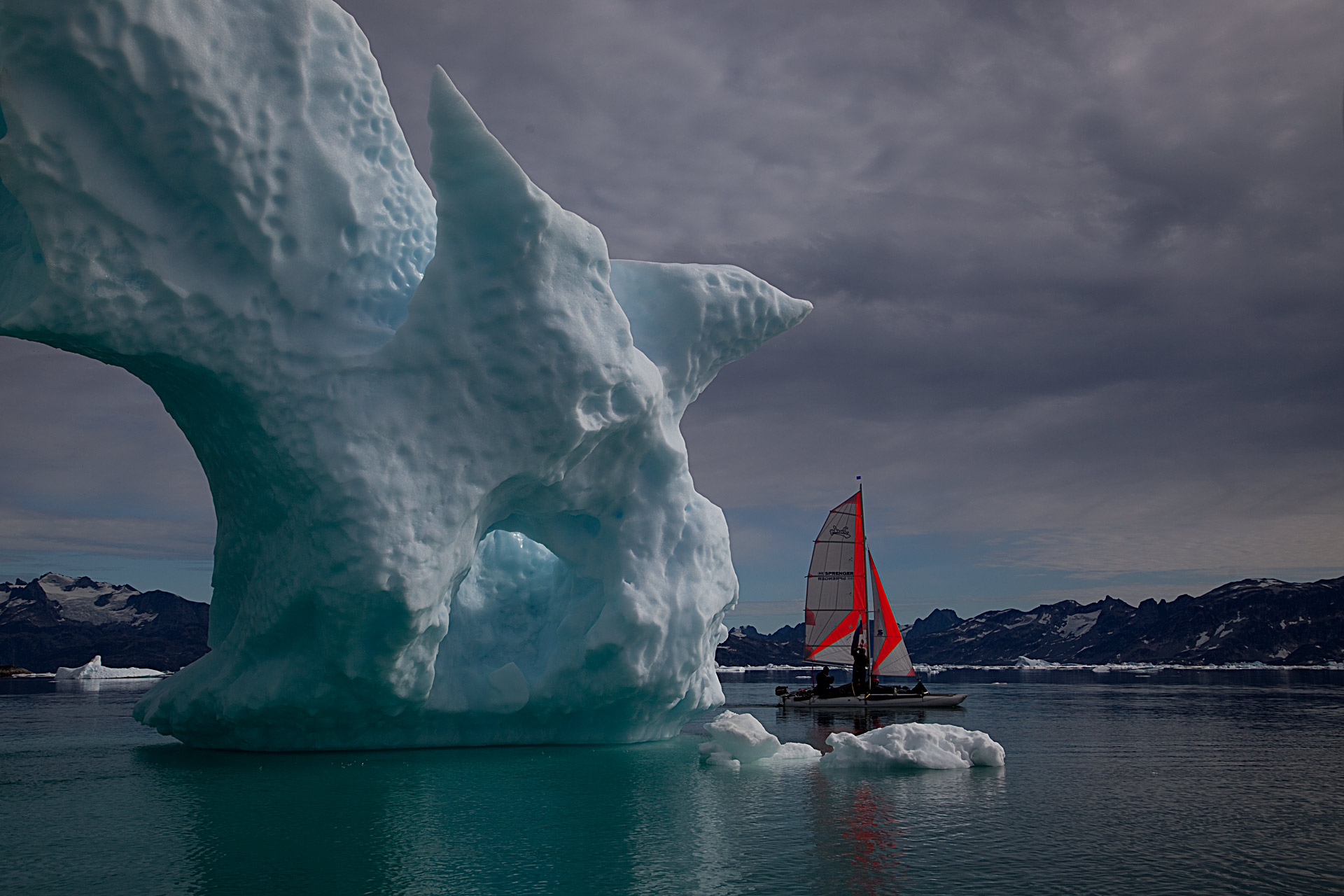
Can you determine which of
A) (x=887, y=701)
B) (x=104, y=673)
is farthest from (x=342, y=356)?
(x=104, y=673)

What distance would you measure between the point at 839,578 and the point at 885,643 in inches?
138

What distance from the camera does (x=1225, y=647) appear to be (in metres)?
151

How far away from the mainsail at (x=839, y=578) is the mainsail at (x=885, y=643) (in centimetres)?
77

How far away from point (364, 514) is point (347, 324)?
280cm

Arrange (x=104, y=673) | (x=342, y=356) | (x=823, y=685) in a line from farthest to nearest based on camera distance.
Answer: (x=104, y=673), (x=823, y=685), (x=342, y=356)

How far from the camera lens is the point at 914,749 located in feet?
46.4

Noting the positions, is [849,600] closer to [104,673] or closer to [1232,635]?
[104,673]

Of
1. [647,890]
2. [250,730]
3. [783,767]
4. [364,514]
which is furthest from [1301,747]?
[250,730]

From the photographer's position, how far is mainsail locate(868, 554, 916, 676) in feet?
134

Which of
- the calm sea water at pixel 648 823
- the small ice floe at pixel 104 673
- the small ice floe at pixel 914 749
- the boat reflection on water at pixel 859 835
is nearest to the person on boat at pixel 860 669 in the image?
the calm sea water at pixel 648 823

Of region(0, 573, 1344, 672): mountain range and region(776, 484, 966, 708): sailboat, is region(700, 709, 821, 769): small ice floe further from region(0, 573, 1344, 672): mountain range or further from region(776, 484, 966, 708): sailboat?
region(0, 573, 1344, 672): mountain range

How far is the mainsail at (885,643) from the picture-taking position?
4094 centimetres

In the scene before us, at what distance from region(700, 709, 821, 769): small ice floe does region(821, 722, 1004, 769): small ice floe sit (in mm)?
919

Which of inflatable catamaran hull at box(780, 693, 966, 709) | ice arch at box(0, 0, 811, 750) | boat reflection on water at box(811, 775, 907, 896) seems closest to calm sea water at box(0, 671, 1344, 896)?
boat reflection on water at box(811, 775, 907, 896)
